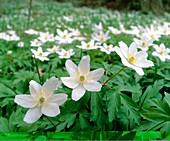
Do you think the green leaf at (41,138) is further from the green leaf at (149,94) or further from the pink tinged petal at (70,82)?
the green leaf at (149,94)

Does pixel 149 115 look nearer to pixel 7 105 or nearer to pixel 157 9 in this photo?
pixel 7 105

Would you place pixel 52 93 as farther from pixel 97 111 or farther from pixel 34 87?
pixel 97 111

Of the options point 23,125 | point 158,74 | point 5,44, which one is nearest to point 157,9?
point 5,44

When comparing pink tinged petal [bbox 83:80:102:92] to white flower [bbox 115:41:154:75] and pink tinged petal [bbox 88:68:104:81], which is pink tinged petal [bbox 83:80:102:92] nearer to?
pink tinged petal [bbox 88:68:104:81]

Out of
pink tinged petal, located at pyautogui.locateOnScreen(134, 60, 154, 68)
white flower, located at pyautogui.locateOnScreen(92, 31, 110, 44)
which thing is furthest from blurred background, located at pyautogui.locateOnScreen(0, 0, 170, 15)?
pink tinged petal, located at pyautogui.locateOnScreen(134, 60, 154, 68)

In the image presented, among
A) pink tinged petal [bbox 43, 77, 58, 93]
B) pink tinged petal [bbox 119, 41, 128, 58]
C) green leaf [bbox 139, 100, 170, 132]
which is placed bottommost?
green leaf [bbox 139, 100, 170, 132]

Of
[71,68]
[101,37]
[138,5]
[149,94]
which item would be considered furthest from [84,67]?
[138,5]
